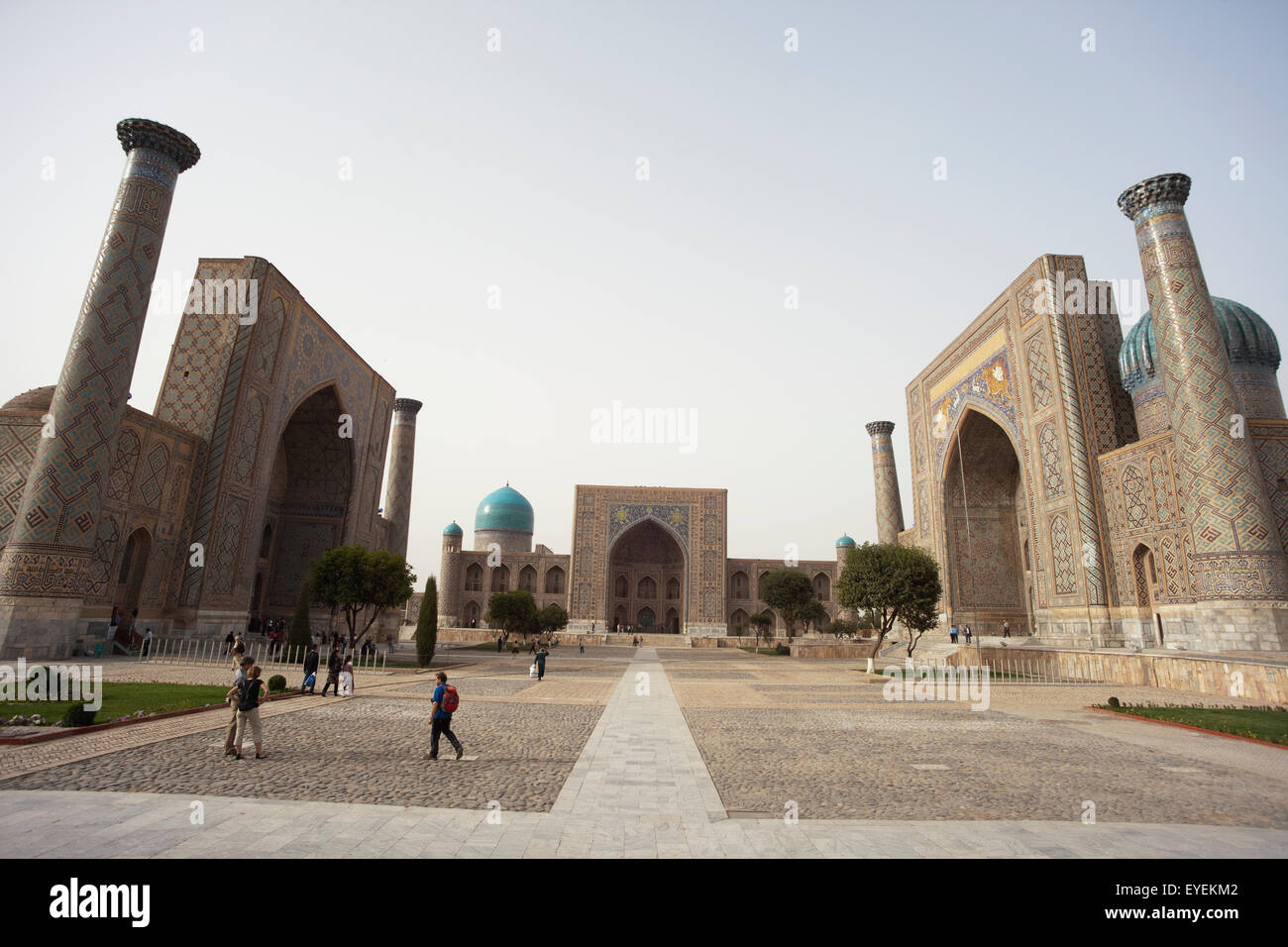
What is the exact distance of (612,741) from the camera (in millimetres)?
7801

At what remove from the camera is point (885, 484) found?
126ft

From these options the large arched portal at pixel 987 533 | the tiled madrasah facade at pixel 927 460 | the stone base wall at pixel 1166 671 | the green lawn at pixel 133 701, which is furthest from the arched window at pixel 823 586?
the green lawn at pixel 133 701

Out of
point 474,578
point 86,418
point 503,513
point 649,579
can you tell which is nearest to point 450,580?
point 474,578

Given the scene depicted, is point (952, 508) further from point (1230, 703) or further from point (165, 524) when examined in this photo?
point (165, 524)

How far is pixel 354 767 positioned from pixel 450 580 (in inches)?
1807

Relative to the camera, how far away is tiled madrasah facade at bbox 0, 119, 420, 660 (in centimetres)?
1472

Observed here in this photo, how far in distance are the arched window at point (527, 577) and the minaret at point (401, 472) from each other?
18.6m

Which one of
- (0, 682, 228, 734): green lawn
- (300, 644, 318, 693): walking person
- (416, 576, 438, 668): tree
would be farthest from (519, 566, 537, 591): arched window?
(0, 682, 228, 734): green lawn

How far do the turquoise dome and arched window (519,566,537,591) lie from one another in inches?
162

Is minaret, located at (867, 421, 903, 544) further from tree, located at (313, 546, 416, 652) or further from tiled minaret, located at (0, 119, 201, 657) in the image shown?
tiled minaret, located at (0, 119, 201, 657)
